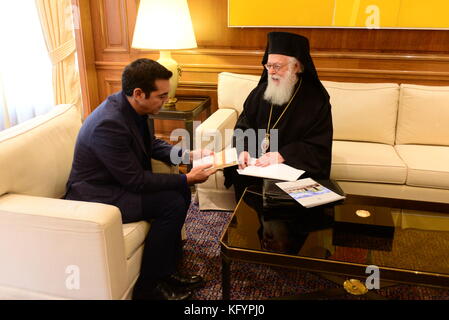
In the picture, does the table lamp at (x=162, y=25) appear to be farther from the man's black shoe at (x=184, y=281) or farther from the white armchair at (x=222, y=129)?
the man's black shoe at (x=184, y=281)

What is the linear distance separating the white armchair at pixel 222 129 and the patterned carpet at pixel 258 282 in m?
0.44

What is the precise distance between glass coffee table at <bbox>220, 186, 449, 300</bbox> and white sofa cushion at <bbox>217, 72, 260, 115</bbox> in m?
1.29

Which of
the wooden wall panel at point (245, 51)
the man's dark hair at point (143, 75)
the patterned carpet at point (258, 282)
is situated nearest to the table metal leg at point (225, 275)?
the patterned carpet at point (258, 282)

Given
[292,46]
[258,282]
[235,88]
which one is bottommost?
[258,282]

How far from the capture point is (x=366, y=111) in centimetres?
304

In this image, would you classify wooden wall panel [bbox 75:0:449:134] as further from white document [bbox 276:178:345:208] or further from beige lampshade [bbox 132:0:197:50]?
white document [bbox 276:178:345:208]

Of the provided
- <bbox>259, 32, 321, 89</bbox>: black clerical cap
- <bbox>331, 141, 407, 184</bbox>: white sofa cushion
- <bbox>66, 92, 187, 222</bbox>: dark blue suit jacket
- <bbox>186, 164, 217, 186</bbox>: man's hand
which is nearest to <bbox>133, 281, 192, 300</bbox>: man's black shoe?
<bbox>66, 92, 187, 222</bbox>: dark blue suit jacket

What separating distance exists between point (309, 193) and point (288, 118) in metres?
0.78

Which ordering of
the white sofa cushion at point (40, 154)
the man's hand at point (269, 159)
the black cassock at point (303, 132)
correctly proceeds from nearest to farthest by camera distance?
the white sofa cushion at point (40, 154), the man's hand at point (269, 159), the black cassock at point (303, 132)

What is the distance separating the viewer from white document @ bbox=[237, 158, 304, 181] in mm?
2227

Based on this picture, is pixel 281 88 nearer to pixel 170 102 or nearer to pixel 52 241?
pixel 170 102

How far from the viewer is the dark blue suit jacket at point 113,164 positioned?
1.86 m

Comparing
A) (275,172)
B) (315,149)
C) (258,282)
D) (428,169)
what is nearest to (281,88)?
(315,149)

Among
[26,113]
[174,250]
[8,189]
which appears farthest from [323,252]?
[26,113]
